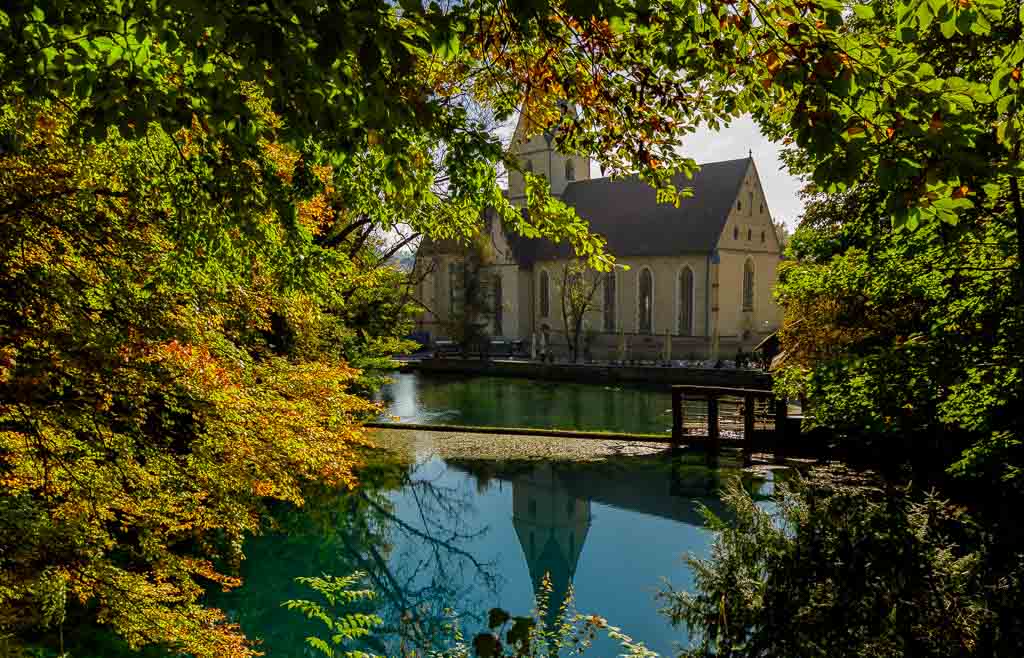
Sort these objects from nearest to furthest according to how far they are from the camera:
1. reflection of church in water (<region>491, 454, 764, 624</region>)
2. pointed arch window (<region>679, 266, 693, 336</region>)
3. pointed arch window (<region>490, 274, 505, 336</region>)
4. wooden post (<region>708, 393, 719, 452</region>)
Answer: reflection of church in water (<region>491, 454, 764, 624</region>)
wooden post (<region>708, 393, 719, 452</region>)
pointed arch window (<region>679, 266, 693, 336</region>)
pointed arch window (<region>490, 274, 505, 336</region>)

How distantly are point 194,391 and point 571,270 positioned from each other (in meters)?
36.3

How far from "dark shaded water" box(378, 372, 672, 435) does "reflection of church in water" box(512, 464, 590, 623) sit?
26.7 ft

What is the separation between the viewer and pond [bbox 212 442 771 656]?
854 cm

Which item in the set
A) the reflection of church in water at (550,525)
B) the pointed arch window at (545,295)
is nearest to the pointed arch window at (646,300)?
the pointed arch window at (545,295)

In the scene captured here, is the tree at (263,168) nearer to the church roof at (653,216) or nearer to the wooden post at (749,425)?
the wooden post at (749,425)

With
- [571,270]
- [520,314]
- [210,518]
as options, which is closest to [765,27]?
[210,518]

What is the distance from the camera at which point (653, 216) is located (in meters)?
42.8

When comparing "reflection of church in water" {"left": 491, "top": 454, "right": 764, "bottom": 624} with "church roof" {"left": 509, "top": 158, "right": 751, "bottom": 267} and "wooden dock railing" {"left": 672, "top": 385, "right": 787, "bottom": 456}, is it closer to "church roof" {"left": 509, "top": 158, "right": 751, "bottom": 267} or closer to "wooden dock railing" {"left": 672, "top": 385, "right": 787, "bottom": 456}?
"wooden dock railing" {"left": 672, "top": 385, "right": 787, "bottom": 456}

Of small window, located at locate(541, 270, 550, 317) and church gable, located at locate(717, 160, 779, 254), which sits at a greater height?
church gable, located at locate(717, 160, 779, 254)

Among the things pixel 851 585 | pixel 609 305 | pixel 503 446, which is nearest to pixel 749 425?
pixel 503 446

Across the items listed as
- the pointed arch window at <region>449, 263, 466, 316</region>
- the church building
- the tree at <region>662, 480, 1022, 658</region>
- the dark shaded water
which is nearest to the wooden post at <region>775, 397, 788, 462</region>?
the dark shaded water

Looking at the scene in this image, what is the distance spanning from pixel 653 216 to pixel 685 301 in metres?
5.93

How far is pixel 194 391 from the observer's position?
13.1 feet

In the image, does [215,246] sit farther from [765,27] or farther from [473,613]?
[473,613]
